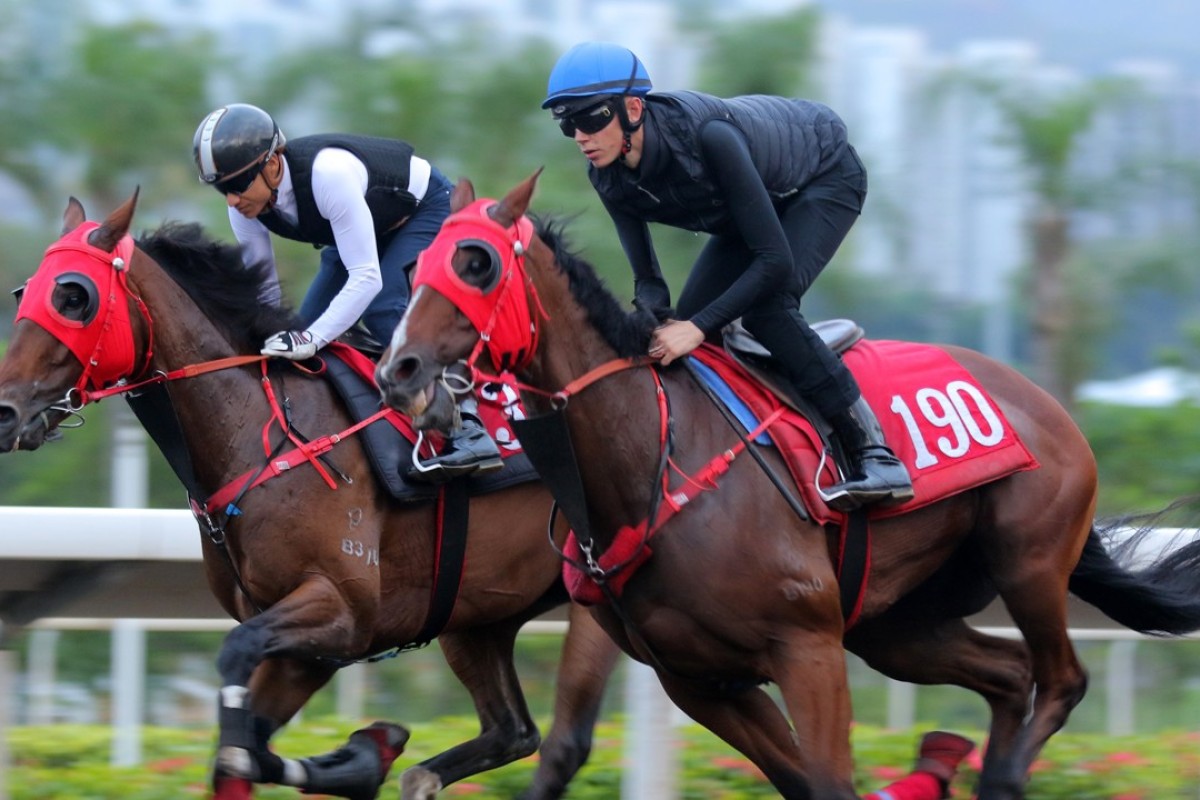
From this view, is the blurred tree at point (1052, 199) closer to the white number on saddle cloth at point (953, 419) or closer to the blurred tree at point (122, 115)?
the blurred tree at point (122, 115)

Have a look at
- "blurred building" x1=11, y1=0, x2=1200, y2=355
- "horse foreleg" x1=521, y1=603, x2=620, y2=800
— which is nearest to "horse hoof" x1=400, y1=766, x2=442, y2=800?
"horse foreleg" x1=521, y1=603, x2=620, y2=800

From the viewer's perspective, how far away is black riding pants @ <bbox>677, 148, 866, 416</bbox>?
16.0ft

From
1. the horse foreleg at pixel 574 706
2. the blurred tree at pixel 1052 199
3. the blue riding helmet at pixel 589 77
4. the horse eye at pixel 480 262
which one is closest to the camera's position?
the horse eye at pixel 480 262

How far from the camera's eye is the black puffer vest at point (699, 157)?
186 inches

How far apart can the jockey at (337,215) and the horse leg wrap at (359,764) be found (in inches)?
32.0

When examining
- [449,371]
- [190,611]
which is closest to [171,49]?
[190,611]

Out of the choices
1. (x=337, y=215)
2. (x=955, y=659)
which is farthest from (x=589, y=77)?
(x=955, y=659)

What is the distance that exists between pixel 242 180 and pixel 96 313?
2.34 feet

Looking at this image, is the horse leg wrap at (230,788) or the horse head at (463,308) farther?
the horse leg wrap at (230,788)

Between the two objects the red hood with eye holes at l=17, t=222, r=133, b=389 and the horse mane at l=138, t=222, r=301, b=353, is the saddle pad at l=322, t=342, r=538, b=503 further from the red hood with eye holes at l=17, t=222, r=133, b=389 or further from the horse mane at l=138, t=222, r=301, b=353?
the red hood with eye holes at l=17, t=222, r=133, b=389

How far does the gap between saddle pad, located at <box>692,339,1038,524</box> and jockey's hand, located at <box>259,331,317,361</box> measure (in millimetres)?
1186

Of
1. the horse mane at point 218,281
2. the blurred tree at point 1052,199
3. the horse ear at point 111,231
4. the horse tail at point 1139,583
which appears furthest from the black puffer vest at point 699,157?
the blurred tree at point 1052,199

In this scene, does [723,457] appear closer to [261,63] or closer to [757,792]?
[757,792]

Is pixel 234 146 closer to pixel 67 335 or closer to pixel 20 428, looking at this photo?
pixel 67 335
